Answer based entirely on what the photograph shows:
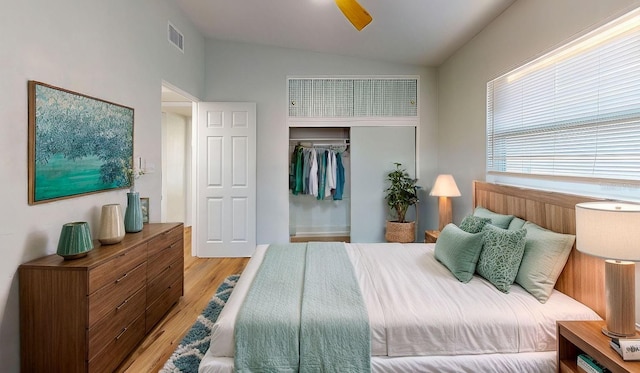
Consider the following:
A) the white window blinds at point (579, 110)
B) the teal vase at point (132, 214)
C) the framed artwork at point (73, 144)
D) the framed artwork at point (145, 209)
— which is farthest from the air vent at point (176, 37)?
the white window blinds at point (579, 110)

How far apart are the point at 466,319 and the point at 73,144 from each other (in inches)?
101

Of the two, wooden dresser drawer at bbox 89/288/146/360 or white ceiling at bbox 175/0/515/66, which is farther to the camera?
white ceiling at bbox 175/0/515/66

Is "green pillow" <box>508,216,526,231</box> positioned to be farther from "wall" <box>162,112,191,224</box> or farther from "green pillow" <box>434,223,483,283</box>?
"wall" <box>162,112,191,224</box>

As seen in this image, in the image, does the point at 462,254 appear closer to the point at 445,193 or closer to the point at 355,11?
the point at 445,193

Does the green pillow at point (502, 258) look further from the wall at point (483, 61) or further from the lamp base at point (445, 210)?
the lamp base at point (445, 210)

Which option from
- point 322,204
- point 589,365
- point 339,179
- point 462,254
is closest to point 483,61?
point 462,254

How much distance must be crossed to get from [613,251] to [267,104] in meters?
3.95

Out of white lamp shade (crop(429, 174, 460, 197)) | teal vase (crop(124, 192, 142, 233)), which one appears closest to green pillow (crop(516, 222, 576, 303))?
white lamp shade (crop(429, 174, 460, 197))

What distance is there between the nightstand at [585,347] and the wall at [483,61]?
363 millimetres

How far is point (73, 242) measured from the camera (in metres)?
1.77

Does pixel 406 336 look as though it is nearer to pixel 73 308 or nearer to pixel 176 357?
pixel 176 357

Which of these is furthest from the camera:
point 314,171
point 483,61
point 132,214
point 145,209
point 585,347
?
point 314,171

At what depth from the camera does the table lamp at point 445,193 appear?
11.3 feet

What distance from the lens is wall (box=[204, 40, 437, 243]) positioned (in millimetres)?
4438
